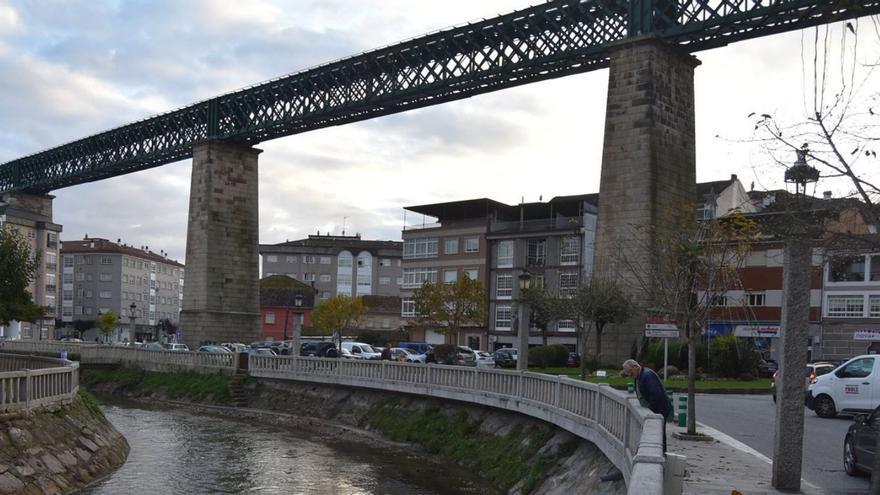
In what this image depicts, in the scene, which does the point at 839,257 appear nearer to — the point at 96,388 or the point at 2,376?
the point at 2,376

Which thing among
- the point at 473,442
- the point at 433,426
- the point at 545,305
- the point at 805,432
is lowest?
the point at 433,426

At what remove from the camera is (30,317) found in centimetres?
5103

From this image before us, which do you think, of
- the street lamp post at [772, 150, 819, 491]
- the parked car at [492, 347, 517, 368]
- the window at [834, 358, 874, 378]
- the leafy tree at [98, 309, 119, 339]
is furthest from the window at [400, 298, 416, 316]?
the street lamp post at [772, 150, 819, 491]

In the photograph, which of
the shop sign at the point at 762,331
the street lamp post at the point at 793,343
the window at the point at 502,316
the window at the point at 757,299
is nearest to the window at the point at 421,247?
the window at the point at 502,316

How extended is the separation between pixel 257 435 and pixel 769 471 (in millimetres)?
23309

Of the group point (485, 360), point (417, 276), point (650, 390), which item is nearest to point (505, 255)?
point (417, 276)

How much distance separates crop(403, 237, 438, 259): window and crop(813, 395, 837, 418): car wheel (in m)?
62.0

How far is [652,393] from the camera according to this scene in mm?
13555

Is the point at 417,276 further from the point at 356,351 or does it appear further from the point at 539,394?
the point at 539,394

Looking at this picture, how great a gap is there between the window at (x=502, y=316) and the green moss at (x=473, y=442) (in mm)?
46352

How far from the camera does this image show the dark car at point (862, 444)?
49.1 ft

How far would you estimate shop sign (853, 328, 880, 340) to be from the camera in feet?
193

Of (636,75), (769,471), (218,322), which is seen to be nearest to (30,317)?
(218,322)

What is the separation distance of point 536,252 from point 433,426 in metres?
50.2
